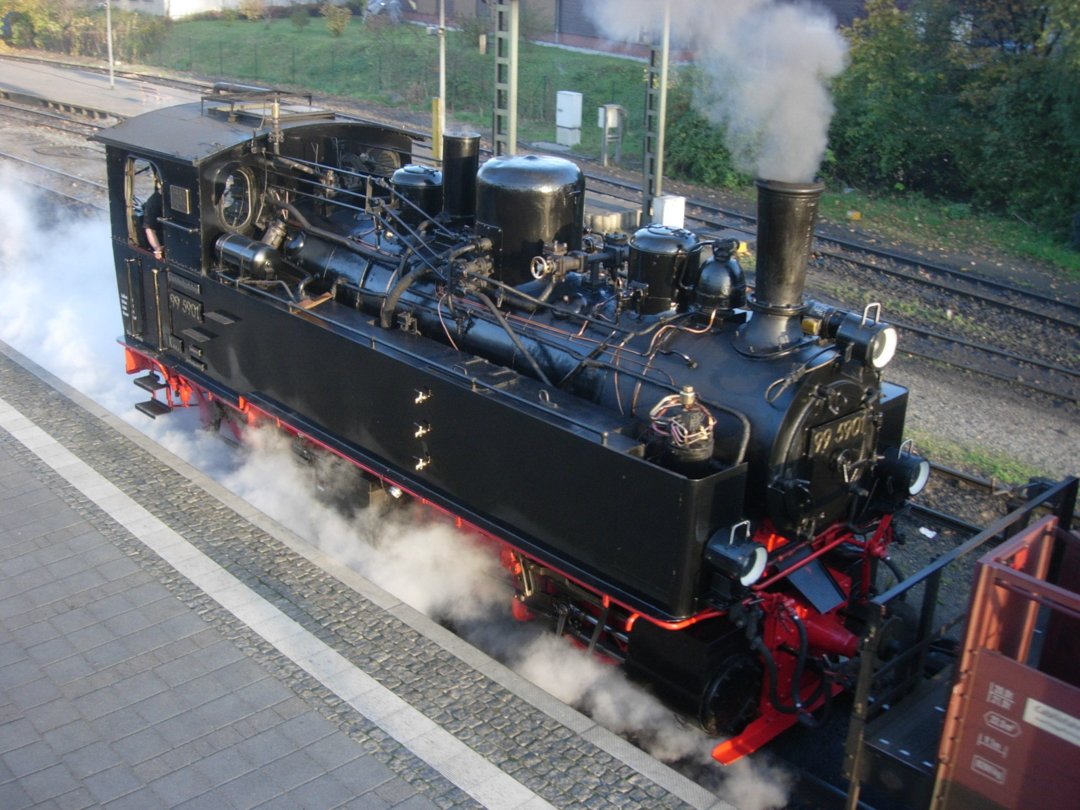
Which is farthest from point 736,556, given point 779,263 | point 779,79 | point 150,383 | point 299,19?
point 299,19

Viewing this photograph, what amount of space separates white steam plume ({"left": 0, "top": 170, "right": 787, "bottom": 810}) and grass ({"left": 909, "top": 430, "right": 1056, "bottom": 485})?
4243mm

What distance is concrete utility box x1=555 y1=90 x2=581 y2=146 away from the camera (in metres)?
22.1

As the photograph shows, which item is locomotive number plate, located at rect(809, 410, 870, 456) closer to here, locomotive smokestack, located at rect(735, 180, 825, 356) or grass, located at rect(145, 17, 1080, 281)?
locomotive smokestack, located at rect(735, 180, 825, 356)

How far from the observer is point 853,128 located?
749 inches

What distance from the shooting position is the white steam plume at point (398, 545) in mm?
5648

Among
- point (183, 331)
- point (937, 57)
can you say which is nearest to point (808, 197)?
point (183, 331)

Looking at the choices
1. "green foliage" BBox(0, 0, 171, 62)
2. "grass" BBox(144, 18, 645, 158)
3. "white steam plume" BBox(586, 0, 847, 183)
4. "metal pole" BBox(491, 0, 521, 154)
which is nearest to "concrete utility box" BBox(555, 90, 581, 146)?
"grass" BBox(144, 18, 645, 158)

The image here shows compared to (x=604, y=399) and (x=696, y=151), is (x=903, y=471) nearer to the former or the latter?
(x=604, y=399)

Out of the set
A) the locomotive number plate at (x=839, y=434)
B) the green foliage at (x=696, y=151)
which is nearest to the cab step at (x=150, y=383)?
the locomotive number plate at (x=839, y=434)

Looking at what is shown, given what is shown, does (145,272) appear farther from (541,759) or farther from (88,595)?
(541,759)

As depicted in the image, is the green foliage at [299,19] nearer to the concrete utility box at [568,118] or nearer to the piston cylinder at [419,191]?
the concrete utility box at [568,118]

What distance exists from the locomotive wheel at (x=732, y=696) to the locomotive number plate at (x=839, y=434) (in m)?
1.14

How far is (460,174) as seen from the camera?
24.6 feet

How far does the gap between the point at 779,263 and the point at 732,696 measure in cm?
223
